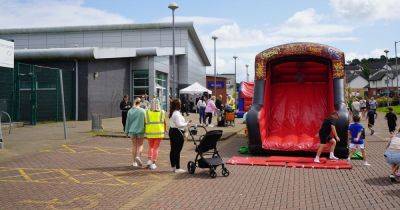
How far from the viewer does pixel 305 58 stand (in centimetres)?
1570

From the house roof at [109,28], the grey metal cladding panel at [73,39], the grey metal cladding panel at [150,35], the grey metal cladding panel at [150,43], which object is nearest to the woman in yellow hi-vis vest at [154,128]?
the house roof at [109,28]

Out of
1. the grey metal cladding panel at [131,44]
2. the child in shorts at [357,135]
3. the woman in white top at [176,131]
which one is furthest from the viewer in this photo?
the grey metal cladding panel at [131,44]

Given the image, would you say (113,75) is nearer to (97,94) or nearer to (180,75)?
(97,94)

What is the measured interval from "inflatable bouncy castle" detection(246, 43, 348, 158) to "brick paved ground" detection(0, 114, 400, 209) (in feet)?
6.76

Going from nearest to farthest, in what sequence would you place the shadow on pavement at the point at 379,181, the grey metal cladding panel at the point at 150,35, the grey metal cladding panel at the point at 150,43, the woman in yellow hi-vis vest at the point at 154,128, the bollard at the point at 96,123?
the shadow on pavement at the point at 379,181 < the woman in yellow hi-vis vest at the point at 154,128 < the bollard at the point at 96,123 < the grey metal cladding panel at the point at 150,43 < the grey metal cladding panel at the point at 150,35

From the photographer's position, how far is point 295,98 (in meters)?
17.2

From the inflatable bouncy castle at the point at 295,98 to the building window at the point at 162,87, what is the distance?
2115 centimetres

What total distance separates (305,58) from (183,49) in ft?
108

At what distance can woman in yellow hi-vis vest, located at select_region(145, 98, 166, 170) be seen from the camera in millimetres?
11234

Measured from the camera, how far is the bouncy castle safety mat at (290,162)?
11.8m

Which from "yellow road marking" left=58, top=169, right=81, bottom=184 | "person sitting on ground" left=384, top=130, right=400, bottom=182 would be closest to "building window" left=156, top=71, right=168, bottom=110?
"yellow road marking" left=58, top=169, right=81, bottom=184

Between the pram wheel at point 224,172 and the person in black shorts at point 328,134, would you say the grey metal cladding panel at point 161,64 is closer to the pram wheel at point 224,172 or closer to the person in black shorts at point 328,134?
the person in black shorts at point 328,134

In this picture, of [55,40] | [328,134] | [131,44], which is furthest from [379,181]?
[55,40]

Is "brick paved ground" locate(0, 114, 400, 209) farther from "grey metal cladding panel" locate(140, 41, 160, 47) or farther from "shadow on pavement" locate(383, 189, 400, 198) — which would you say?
"grey metal cladding panel" locate(140, 41, 160, 47)
